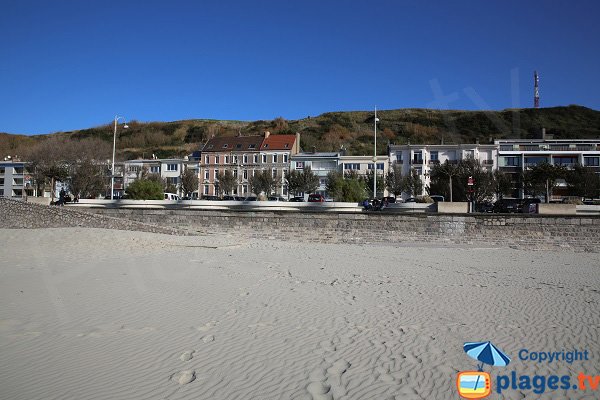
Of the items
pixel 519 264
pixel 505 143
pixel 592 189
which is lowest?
pixel 519 264

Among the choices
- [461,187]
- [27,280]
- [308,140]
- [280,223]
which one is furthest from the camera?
[308,140]

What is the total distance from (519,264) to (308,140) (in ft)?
331

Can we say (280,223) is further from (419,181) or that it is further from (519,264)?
(419,181)

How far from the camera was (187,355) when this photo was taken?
5109mm

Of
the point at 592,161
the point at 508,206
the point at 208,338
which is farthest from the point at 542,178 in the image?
the point at 208,338

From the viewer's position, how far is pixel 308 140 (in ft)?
376

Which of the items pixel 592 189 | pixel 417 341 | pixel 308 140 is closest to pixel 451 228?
pixel 417 341

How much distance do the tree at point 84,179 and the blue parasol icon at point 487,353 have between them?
151ft

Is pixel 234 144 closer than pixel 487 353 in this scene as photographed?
No

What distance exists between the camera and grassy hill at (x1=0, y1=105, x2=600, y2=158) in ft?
346

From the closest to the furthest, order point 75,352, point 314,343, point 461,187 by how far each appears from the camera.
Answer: point 75,352
point 314,343
point 461,187

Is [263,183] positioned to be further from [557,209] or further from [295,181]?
[557,209]

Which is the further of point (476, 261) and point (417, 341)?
point (476, 261)

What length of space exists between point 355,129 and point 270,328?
134 m
